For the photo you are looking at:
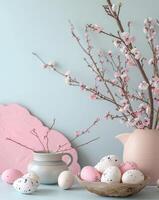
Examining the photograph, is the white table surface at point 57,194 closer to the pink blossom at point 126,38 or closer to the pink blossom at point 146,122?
the pink blossom at point 146,122

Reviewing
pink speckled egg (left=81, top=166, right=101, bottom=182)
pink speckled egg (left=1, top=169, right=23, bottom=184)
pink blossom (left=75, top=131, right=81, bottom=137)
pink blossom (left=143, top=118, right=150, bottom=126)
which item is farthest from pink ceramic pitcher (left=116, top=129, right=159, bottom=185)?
pink speckled egg (left=1, top=169, right=23, bottom=184)

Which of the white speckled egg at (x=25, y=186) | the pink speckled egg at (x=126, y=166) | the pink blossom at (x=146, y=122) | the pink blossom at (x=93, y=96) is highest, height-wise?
the pink blossom at (x=93, y=96)

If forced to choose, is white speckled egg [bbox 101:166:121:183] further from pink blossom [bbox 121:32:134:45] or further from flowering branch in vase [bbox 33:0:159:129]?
pink blossom [bbox 121:32:134:45]

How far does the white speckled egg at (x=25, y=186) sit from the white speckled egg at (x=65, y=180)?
0.29ft

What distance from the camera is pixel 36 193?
1145 millimetres

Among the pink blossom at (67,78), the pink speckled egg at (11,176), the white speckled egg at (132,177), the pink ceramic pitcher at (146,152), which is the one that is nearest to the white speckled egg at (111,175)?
the white speckled egg at (132,177)

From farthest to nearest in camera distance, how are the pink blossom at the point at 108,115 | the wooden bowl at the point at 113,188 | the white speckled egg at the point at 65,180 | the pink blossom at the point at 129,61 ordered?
the pink blossom at the point at 108,115 → the pink blossom at the point at 129,61 → the white speckled egg at the point at 65,180 → the wooden bowl at the point at 113,188

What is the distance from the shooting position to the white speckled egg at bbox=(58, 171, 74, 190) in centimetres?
118

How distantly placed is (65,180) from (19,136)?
13.0 inches

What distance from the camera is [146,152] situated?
120cm

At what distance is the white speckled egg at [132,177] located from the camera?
1.09 m

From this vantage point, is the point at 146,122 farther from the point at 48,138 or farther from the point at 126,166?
the point at 48,138

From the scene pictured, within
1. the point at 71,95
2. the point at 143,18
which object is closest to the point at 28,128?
the point at 71,95

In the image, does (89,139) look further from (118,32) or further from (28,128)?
(118,32)
